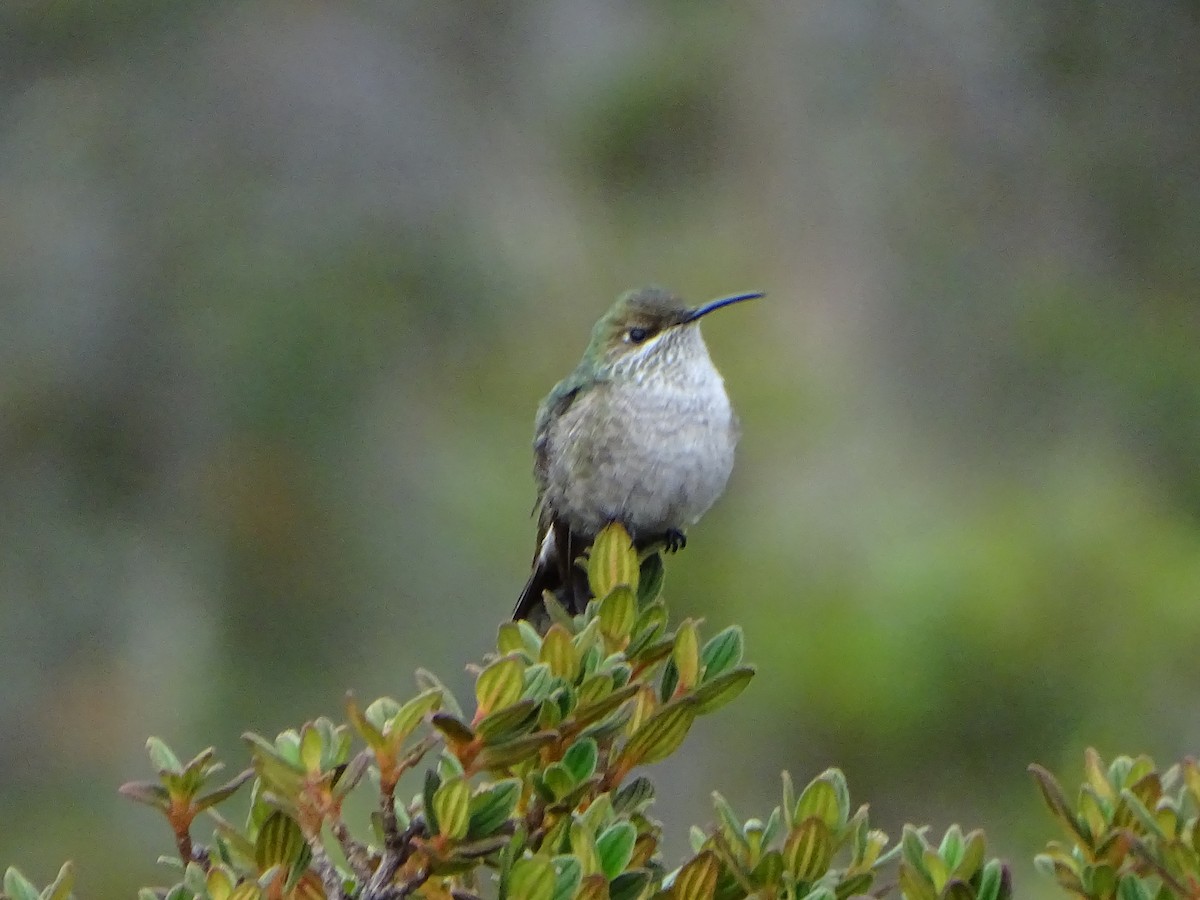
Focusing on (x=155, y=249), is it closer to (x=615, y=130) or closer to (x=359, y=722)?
(x=615, y=130)

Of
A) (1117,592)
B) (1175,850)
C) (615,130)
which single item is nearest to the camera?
(1175,850)

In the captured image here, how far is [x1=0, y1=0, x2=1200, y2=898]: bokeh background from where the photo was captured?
245 inches

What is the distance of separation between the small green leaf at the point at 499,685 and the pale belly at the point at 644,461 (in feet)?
5.82

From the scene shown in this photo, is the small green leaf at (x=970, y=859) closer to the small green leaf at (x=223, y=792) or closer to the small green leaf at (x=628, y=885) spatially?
the small green leaf at (x=628, y=885)

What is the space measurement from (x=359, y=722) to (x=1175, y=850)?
848mm

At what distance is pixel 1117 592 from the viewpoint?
6414 mm

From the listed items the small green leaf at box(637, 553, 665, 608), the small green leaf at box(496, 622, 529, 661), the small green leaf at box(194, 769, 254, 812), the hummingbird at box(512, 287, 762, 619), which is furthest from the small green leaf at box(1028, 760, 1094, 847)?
the hummingbird at box(512, 287, 762, 619)

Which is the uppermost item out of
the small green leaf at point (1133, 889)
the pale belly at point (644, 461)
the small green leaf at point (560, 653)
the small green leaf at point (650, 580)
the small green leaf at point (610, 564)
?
the pale belly at point (644, 461)

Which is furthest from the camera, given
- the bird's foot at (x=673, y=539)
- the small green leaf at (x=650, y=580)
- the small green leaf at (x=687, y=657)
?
the bird's foot at (x=673, y=539)

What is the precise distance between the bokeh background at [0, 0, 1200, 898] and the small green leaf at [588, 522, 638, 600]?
13.7 ft

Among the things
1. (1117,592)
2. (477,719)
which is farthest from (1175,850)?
(1117,592)

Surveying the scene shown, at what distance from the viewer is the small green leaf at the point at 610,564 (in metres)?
1.96

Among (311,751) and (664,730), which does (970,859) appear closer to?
→ (664,730)

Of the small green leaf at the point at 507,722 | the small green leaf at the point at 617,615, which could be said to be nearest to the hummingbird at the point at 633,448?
the small green leaf at the point at 617,615
